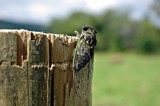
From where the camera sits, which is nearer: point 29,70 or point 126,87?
point 29,70

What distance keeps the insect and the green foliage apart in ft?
152

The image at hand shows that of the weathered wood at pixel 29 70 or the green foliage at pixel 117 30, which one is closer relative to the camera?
the weathered wood at pixel 29 70

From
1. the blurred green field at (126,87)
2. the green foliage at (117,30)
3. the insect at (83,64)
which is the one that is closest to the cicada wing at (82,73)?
the insect at (83,64)

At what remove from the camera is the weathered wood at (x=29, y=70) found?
1.86 m

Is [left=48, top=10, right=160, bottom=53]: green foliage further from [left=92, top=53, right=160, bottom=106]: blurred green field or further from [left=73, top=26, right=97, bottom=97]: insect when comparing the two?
[left=73, top=26, right=97, bottom=97]: insect

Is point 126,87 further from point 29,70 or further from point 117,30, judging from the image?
point 117,30

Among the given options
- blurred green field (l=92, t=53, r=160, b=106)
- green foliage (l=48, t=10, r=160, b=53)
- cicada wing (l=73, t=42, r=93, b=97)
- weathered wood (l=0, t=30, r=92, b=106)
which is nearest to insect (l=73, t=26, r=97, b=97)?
cicada wing (l=73, t=42, r=93, b=97)

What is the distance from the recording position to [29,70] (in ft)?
6.15

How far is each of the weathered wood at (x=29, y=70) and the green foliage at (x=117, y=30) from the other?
46.9 meters

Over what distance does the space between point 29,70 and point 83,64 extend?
1.68 ft

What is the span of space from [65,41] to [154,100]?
1166 cm

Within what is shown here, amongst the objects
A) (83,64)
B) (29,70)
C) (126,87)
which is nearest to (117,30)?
(126,87)

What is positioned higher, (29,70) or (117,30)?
(117,30)

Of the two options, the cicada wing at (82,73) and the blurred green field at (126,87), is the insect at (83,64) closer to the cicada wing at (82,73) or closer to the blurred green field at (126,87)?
the cicada wing at (82,73)
